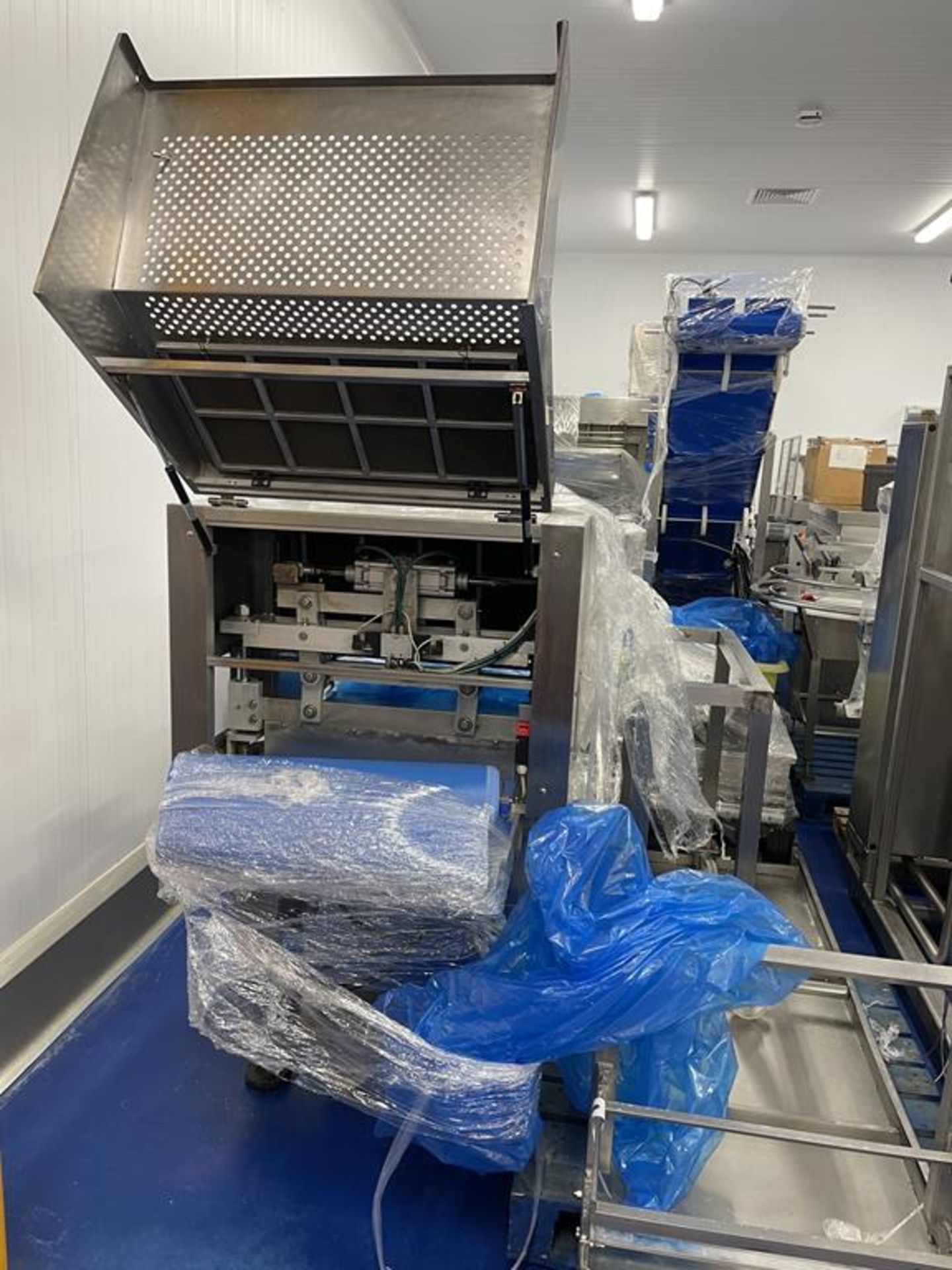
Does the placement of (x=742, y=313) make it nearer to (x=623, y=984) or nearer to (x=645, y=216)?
(x=623, y=984)

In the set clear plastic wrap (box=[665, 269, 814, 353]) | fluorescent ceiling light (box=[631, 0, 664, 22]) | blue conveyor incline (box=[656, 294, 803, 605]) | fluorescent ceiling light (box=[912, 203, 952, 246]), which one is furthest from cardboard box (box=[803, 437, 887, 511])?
fluorescent ceiling light (box=[631, 0, 664, 22])

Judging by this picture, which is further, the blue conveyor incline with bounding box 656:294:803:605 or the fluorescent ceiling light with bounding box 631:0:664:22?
the fluorescent ceiling light with bounding box 631:0:664:22

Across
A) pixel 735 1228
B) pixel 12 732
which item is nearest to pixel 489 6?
pixel 12 732

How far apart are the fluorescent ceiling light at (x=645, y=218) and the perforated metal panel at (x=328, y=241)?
20.1 ft

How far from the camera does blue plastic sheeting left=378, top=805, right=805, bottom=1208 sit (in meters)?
1.22

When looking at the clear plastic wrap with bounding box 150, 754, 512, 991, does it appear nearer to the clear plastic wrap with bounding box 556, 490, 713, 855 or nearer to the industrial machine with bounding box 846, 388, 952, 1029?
the clear plastic wrap with bounding box 556, 490, 713, 855

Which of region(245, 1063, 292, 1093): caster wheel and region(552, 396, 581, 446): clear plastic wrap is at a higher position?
region(552, 396, 581, 446): clear plastic wrap

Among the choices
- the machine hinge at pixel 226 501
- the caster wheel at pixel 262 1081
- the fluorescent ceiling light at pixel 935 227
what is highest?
the fluorescent ceiling light at pixel 935 227

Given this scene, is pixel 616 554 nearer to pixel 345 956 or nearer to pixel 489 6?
pixel 345 956

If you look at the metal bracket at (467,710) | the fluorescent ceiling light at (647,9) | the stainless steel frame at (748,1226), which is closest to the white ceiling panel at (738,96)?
the fluorescent ceiling light at (647,9)

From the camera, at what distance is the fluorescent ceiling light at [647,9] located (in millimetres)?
3627

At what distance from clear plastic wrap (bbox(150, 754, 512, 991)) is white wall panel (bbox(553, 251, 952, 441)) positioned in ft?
24.3

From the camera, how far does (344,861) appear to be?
1.29m

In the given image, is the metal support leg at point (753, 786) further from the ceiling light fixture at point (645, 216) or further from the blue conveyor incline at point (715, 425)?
the ceiling light fixture at point (645, 216)
